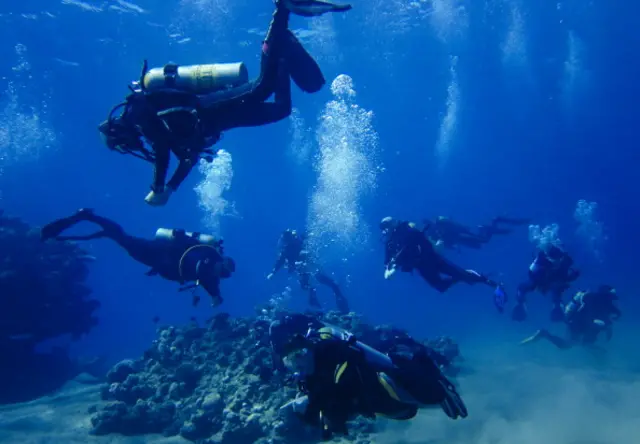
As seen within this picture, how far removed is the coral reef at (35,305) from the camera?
49.6 feet

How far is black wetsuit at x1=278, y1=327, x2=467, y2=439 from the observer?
374 cm

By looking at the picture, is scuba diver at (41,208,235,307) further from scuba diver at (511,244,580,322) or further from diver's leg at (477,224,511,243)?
diver's leg at (477,224,511,243)

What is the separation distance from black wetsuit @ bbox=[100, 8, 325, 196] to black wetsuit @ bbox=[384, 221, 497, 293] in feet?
18.9

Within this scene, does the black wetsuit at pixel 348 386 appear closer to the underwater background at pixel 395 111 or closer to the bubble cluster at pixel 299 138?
the underwater background at pixel 395 111

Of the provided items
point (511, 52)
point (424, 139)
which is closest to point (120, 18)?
point (511, 52)

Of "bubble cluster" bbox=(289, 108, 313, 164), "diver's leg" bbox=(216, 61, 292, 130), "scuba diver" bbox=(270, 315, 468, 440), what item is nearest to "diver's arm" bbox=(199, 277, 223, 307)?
"diver's leg" bbox=(216, 61, 292, 130)

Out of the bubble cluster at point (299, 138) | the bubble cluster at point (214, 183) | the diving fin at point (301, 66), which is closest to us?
the diving fin at point (301, 66)

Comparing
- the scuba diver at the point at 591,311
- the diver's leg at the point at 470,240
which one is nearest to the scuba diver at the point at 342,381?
the scuba diver at the point at 591,311

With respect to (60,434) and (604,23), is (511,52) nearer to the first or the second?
(604,23)

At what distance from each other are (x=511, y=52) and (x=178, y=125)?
172 feet

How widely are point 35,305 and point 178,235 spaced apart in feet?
34.8

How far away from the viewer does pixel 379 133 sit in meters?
81.2

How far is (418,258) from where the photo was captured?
→ 10.6 m

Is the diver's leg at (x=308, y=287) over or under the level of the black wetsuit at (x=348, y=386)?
over
